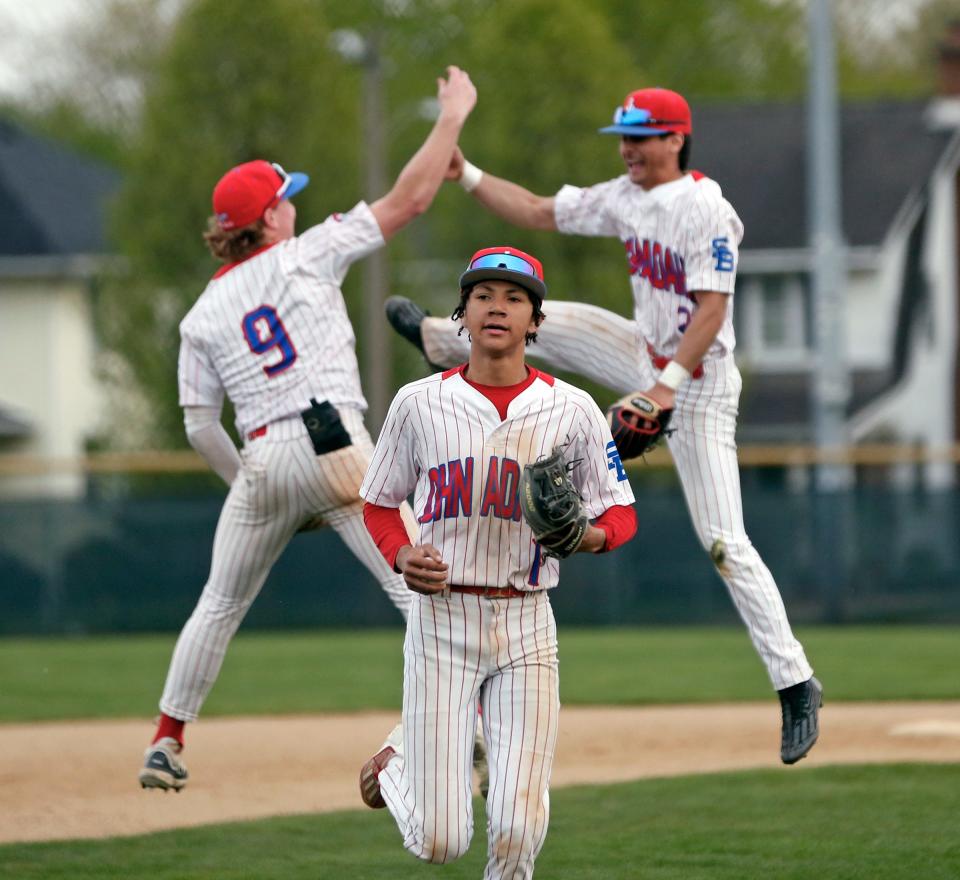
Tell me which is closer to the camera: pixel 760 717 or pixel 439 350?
pixel 439 350

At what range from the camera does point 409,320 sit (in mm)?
6871

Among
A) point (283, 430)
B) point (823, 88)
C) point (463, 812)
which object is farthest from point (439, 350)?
point (823, 88)

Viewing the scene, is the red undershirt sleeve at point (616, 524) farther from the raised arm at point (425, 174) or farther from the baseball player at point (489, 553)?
the raised arm at point (425, 174)

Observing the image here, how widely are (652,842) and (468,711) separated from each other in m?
1.62

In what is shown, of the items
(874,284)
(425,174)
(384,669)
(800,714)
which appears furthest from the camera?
(874,284)

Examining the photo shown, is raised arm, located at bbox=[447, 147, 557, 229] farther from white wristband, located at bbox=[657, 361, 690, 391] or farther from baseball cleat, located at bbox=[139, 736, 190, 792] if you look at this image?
baseball cleat, located at bbox=[139, 736, 190, 792]

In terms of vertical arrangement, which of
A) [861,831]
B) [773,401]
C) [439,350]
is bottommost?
[861,831]

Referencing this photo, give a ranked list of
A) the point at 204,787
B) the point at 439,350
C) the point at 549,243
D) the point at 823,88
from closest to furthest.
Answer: the point at 439,350, the point at 204,787, the point at 823,88, the point at 549,243

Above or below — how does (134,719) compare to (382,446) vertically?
below

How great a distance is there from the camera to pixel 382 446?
501cm

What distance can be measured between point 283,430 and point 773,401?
77.5ft

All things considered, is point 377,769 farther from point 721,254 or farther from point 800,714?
point 721,254

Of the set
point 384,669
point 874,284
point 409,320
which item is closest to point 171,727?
point 409,320

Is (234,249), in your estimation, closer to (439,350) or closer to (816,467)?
(439,350)
